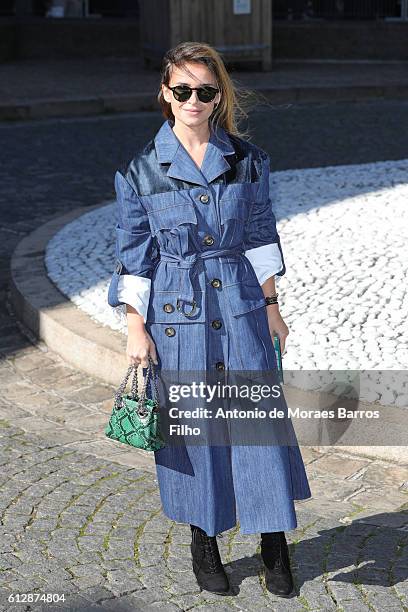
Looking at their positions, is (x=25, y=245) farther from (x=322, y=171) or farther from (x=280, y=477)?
(x=280, y=477)

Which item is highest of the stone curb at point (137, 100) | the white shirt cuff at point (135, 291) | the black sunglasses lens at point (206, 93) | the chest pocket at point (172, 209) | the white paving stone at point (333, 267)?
the black sunglasses lens at point (206, 93)

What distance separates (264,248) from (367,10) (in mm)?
15432

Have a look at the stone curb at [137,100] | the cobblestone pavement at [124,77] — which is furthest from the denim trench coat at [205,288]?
the cobblestone pavement at [124,77]

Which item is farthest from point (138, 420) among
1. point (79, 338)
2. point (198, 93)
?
point (79, 338)

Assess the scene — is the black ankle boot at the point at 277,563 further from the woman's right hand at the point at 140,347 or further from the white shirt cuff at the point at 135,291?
the white shirt cuff at the point at 135,291

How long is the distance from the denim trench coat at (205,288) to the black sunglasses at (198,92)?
0.49ft

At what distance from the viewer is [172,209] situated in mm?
3711

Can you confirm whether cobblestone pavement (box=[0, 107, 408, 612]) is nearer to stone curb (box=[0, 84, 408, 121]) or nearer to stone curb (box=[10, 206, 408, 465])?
stone curb (box=[10, 206, 408, 465])

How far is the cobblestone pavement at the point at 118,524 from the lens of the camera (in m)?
3.93

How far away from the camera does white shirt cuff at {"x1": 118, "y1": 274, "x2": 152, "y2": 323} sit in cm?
374

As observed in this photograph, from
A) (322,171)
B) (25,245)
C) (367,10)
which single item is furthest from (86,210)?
(367,10)

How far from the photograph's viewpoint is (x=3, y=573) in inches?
160

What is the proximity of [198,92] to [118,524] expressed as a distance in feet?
5.45

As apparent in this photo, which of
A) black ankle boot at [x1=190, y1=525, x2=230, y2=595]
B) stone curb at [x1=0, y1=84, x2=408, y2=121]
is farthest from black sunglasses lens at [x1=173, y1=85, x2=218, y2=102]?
stone curb at [x1=0, y1=84, x2=408, y2=121]
